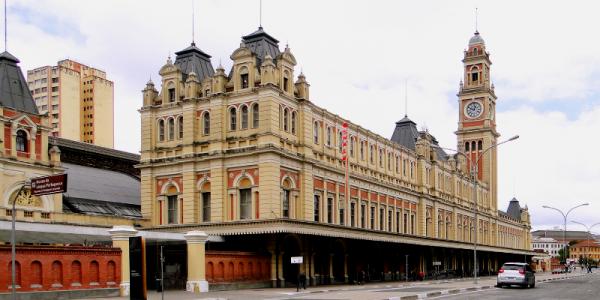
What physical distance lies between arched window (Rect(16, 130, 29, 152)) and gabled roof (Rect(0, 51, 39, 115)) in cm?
169

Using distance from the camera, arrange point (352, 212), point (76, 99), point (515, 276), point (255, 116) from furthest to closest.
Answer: point (76, 99), point (352, 212), point (255, 116), point (515, 276)

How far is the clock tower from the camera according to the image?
4053 inches

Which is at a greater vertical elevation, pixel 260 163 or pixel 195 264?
pixel 260 163

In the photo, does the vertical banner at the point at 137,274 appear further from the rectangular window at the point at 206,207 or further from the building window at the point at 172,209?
the building window at the point at 172,209

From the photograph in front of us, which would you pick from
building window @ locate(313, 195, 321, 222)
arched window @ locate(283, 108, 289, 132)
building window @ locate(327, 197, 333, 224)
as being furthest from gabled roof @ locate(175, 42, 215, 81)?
building window @ locate(327, 197, 333, 224)

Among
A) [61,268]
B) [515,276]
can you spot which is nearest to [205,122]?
[61,268]

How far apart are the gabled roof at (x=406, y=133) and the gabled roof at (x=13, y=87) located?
38531 mm

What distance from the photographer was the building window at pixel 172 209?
51469mm

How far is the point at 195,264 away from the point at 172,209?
533 inches

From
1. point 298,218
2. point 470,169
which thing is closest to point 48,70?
point 470,169

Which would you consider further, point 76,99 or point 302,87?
point 76,99

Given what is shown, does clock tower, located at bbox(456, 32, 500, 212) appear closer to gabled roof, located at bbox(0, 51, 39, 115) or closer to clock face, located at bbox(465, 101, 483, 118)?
clock face, located at bbox(465, 101, 483, 118)

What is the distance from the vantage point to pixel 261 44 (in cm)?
5034

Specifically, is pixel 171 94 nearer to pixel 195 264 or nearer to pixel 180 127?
pixel 180 127
